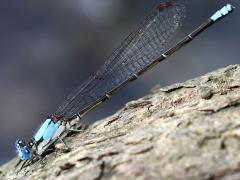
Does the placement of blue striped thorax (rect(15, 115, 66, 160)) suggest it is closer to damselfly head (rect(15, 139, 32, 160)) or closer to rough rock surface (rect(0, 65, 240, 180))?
damselfly head (rect(15, 139, 32, 160))

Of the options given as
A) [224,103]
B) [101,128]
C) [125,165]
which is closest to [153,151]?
[125,165]

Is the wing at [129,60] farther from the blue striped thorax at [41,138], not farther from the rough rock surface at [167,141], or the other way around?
the rough rock surface at [167,141]

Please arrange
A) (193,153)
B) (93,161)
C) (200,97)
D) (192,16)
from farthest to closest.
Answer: (192,16), (200,97), (93,161), (193,153)

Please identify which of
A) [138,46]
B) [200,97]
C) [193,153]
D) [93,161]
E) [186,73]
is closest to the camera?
[193,153]

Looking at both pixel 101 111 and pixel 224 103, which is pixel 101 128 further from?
pixel 101 111

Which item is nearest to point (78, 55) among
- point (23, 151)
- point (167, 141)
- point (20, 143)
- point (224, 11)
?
point (224, 11)

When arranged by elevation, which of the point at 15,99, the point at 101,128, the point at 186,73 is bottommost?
the point at 186,73

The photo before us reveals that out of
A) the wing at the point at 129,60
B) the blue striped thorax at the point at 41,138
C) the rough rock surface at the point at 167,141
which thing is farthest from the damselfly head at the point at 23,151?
the wing at the point at 129,60
